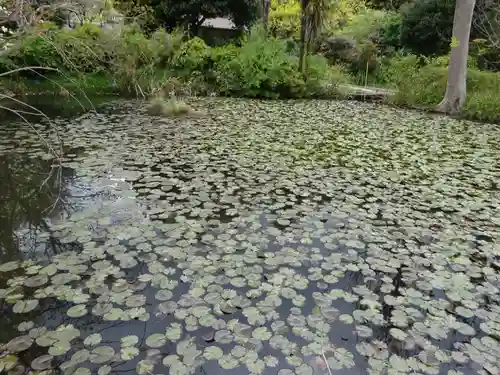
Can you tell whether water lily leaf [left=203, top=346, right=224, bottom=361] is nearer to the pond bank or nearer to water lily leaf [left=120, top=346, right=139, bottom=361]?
water lily leaf [left=120, top=346, right=139, bottom=361]

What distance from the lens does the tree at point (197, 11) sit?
1389 centimetres

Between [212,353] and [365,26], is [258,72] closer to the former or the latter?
[365,26]

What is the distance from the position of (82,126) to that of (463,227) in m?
6.25

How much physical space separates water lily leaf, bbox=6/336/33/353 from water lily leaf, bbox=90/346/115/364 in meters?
0.36

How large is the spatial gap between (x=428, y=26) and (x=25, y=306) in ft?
48.5

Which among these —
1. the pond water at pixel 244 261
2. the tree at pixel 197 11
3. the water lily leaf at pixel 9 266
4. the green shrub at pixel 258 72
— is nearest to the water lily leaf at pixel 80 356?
the pond water at pixel 244 261

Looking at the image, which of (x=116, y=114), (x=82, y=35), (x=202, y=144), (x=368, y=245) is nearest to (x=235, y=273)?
(x=368, y=245)

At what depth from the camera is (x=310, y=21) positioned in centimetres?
1172

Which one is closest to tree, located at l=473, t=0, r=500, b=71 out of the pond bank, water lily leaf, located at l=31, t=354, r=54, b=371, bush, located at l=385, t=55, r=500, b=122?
bush, located at l=385, t=55, r=500, b=122

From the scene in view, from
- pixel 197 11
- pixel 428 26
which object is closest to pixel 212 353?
pixel 197 11

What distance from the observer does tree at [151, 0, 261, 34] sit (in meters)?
13.9

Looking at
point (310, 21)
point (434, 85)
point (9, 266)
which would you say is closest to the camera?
point (9, 266)

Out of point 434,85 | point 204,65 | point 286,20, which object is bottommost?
point 434,85

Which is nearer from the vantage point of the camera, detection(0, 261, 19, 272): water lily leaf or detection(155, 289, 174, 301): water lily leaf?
detection(155, 289, 174, 301): water lily leaf
